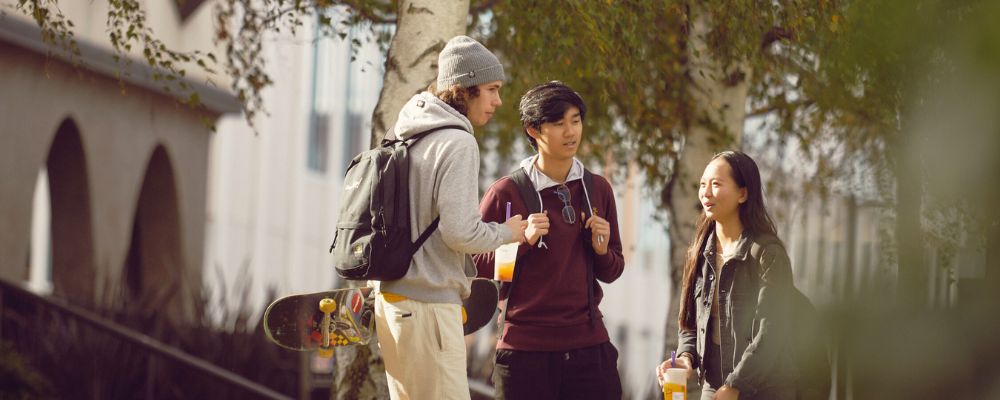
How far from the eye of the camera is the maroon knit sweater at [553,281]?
3.62 metres

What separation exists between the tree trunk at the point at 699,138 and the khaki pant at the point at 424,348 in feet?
15.4

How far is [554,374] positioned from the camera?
3625 millimetres

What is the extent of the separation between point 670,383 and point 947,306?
8.51 feet

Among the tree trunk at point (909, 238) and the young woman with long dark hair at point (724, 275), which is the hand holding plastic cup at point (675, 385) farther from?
the tree trunk at point (909, 238)

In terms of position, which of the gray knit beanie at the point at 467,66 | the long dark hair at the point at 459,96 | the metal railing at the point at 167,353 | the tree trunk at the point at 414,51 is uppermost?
the tree trunk at the point at 414,51

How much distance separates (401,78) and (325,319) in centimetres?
191

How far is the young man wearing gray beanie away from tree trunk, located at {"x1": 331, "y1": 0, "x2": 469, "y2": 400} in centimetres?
193

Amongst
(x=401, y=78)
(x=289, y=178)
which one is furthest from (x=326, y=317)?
(x=289, y=178)

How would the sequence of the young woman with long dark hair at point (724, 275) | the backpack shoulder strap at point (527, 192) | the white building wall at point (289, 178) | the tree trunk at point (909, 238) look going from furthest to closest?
the white building wall at point (289, 178)
the backpack shoulder strap at point (527, 192)
the young woman with long dark hair at point (724, 275)
the tree trunk at point (909, 238)

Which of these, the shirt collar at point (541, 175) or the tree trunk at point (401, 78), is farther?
the tree trunk at point (401, 78)

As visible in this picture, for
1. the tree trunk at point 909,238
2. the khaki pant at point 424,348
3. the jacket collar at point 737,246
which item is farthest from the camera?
the khaki pant at point 424,348

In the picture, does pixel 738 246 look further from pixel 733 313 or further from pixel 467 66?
pixel 467 66

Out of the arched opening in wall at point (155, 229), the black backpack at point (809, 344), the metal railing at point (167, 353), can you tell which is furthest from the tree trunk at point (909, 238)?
the arched opening in wall at point (155, 229)

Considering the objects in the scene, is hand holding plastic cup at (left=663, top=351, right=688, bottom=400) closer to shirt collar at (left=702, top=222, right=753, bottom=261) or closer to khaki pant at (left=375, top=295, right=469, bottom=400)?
shirt collar at (left=702, top=222, right=753, bottom=261)
